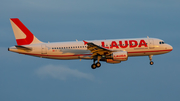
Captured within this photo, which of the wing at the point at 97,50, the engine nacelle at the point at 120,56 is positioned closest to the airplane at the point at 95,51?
the wing at the point at 97,50

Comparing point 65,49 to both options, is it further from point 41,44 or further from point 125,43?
point 125,43

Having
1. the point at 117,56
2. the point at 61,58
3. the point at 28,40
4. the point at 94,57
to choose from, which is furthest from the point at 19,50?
the point at 117,56

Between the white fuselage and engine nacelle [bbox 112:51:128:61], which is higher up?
the white fuselage

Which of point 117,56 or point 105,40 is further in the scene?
point 105,40

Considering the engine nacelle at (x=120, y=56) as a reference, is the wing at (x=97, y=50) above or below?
above

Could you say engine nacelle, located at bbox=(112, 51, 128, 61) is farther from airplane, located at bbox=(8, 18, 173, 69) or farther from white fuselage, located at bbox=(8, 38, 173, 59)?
white fuselage, located at bbox=(8, 38, 173, 59)

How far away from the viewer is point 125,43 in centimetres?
4853

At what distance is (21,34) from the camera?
168 ft

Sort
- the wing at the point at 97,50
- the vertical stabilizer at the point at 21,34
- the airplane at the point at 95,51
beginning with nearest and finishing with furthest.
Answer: the wing at the point at 97,50, the airplane at the point at 95,51, the vertical stabilizer at the point at 21,34

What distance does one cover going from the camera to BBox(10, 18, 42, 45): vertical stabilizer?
50875 mm

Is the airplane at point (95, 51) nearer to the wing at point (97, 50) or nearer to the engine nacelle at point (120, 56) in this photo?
the wing at point (97, 50)

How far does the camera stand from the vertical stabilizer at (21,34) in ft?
167

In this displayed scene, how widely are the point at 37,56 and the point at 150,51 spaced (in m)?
20.4

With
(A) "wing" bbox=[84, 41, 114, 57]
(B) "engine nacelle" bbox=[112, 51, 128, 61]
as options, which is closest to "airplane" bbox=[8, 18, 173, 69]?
(A) "wing" bbox=[84, 41, 114, 57]
